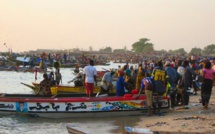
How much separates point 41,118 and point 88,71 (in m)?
2.46

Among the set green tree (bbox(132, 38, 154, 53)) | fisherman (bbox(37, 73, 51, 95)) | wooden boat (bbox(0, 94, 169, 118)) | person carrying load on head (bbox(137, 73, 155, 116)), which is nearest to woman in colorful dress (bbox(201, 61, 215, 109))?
wooden boat (bbox(0, 94, 169, 118))

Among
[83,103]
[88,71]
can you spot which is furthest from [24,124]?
[88,71]

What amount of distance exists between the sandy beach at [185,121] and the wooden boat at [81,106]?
0.72 meters

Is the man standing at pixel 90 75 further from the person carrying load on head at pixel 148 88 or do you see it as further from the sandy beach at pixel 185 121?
the sandy beach at pixel 185 121

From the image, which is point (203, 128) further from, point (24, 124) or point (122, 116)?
point (24, 124)

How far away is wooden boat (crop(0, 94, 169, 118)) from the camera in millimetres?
13875

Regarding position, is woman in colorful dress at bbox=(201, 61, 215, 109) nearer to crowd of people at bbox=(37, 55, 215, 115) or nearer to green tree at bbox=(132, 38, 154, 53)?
crowd of people at bbox=(37, 55, 215, 115)

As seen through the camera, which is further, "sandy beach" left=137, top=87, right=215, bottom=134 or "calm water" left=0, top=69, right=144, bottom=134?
"calm water" left=0, top=69, right=144, bottom=134

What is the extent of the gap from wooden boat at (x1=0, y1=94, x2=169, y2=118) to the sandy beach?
72 centimetres

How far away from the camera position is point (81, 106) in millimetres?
14031

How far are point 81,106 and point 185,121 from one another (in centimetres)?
391

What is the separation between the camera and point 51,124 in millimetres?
13531

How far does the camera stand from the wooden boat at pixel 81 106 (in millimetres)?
13875

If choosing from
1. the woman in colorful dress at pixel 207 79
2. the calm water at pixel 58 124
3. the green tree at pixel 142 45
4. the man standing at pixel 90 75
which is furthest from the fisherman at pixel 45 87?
the green tree at pixel 142 45
